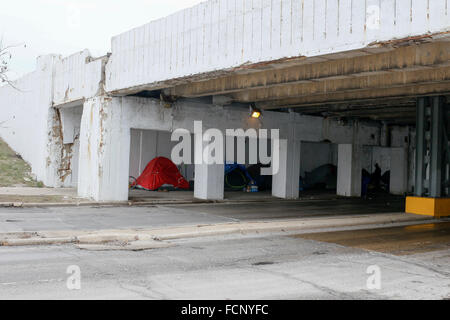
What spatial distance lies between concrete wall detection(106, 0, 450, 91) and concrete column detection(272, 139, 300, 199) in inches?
362

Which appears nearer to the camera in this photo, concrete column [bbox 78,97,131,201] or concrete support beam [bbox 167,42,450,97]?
concrete support beam [bbox 167,42,450,97]

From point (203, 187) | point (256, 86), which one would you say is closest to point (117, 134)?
point (203, 187)

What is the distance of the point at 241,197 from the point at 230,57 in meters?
10.4

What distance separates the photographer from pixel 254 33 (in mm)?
11898

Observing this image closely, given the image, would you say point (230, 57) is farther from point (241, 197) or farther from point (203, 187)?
point (241, 197)

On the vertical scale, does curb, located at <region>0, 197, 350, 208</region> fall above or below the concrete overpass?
below

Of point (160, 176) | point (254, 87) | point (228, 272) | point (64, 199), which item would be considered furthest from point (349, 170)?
point (228, 272)

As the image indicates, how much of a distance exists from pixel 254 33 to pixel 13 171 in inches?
650

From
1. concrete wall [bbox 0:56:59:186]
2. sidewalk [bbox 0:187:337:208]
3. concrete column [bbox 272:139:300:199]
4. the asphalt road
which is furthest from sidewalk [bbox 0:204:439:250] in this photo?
concrete wall [bbox 0:56:59:186]

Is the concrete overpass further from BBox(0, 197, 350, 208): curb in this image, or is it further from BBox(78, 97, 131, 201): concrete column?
BBox(0, 197, 350, 208): curb

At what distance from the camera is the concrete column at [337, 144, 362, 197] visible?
25781 mm

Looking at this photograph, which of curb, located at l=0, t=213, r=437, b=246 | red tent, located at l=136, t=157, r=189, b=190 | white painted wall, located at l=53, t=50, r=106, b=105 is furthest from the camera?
red tent, located at l=136, t=157, r=189, b=190

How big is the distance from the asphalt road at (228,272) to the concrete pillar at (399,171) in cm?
1950

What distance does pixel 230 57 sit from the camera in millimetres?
12531
